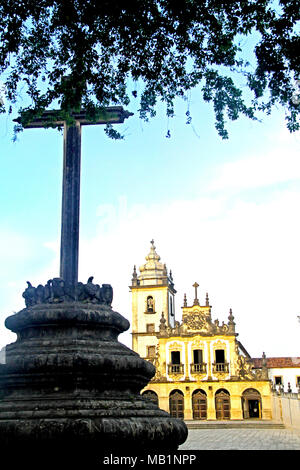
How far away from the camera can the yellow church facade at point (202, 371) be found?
3866cm

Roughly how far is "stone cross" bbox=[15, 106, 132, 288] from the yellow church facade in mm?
34450

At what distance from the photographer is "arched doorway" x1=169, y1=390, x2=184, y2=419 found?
1538 inches

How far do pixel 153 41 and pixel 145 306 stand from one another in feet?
140

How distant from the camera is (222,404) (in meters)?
38.8

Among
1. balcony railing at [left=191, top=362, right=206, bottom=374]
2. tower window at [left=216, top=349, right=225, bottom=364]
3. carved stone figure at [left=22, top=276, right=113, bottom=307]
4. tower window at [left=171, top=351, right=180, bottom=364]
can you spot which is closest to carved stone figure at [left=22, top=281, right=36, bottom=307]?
carved stone figure at [left=22, top=276, right=113, bottom=307]

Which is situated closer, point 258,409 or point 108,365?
point 108,365

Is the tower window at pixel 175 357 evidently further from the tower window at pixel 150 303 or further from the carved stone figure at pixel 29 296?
the carved stone figure at pixel 29 296

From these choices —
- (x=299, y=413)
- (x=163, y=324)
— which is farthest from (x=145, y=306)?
(x=299, y=413)

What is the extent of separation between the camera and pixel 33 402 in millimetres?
4031

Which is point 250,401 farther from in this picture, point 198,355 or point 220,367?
point 198,355

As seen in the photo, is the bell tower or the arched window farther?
the arched window

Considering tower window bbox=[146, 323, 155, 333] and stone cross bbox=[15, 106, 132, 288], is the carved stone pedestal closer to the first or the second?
stone cross bbox=[15, 106, 132, 288]
